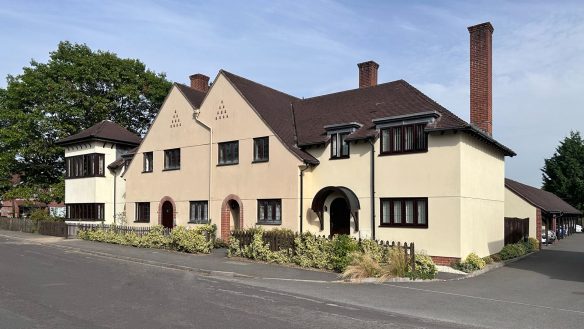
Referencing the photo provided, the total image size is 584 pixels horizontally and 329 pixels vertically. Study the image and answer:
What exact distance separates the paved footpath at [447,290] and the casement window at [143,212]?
8060mm

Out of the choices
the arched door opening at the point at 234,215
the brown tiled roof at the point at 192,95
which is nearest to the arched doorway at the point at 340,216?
the arched door opening at the point at 234,215

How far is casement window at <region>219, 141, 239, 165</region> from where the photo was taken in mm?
25594

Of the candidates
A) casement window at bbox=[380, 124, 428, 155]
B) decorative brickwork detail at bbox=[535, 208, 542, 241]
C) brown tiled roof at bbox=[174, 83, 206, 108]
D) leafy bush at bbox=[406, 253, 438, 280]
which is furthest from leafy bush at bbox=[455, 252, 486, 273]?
brown tiled roof at bbox=[174, 83, 206, 108]

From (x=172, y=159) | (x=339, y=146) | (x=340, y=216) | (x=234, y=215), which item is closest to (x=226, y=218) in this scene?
(x=234, y=215)

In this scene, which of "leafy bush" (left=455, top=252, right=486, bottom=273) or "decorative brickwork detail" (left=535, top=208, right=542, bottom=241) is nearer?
"leafy bush" (left=455, top=252, right=486, bottom=273)

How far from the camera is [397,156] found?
790 inches

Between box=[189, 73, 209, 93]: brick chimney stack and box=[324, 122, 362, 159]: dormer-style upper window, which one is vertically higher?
box=[189, 73, 209, 93]: brick chimney stack

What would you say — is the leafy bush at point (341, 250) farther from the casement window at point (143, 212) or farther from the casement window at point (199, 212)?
the casement window at point (143, 212)

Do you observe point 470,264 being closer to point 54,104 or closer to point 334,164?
point 334,164

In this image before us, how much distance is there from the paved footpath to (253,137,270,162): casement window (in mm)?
5564

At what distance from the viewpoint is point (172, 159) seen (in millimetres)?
28906

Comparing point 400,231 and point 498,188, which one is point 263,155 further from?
point 498,188

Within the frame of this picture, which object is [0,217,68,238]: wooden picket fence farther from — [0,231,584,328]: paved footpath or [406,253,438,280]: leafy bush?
[406,253,438,280]: leafy bush

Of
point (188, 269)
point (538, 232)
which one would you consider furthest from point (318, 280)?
point (538, 232)
